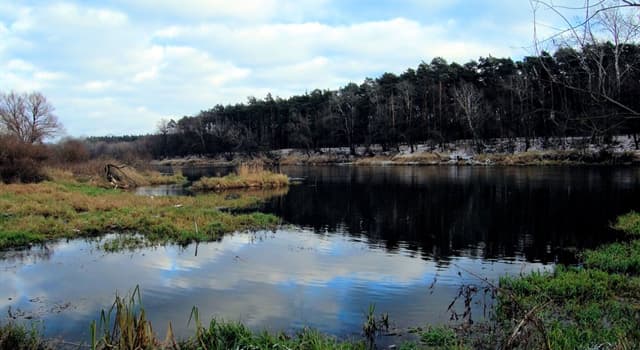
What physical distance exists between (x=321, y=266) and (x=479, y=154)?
57255mm

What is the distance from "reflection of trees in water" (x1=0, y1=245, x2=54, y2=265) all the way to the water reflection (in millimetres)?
140

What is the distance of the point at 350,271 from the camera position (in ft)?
37.2

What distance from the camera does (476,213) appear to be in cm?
1986

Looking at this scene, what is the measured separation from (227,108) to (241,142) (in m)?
18.3

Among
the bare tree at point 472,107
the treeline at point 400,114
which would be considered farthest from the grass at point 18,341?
the bare tree at point 472,107

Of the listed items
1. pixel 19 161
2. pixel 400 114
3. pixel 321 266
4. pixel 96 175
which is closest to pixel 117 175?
pixel 96 175

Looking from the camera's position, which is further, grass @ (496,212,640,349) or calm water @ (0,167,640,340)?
calm water @ (0,167,640,340)

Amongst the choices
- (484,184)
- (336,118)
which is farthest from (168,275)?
(336,118)

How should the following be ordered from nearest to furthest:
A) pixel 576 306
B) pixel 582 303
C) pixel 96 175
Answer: pixel 576 306
pixel 582 303
pixel 96 175

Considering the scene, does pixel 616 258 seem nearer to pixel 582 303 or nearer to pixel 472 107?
pixel 582 303

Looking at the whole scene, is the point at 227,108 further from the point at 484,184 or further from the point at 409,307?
the point at 409,307

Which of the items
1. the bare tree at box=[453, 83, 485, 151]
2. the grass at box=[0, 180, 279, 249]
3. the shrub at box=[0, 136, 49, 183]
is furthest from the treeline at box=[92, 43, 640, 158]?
the shrub at box=[0, 136, 49, 183]

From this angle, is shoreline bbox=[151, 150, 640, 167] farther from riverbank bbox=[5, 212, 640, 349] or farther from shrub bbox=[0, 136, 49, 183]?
shrub bbox=[0, 136, 49, 183]

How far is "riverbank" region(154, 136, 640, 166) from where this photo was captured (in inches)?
1914
